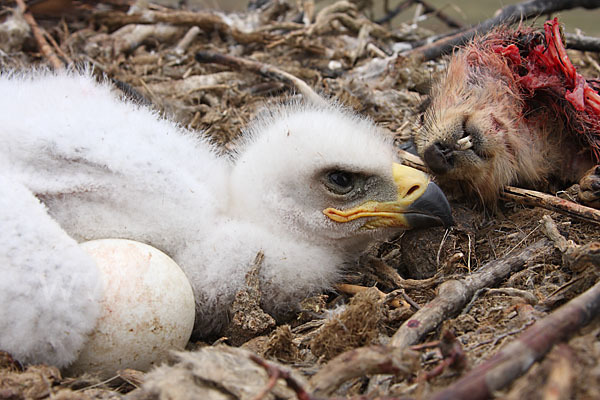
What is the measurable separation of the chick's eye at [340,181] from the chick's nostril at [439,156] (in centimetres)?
31

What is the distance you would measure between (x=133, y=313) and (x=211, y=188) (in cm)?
53

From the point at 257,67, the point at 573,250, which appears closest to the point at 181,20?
the point at 257,67

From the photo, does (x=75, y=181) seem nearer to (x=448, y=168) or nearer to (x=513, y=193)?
(x=448, y=168)

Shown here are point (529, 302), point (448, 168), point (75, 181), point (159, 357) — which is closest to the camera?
point (529, 302)

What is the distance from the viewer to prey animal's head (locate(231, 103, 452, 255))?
1676 mm

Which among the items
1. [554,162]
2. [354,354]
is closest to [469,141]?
[554,162]

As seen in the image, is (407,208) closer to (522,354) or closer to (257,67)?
(522,354)

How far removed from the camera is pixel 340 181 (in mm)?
1725

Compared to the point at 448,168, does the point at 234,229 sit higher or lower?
lower

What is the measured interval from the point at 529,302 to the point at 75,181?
1270 mm

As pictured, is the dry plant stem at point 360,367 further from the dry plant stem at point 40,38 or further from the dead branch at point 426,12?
the dead branch at point 426,12

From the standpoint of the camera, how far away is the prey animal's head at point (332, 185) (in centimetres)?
168

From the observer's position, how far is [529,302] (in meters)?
1.29

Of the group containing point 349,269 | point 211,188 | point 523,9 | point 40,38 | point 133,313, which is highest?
point 523,9
